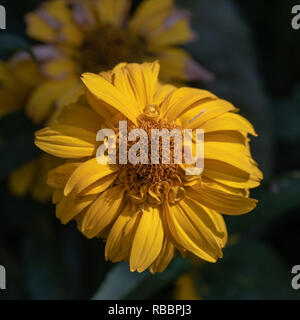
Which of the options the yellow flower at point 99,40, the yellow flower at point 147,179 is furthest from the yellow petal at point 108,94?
the yellow flower at point 99,40

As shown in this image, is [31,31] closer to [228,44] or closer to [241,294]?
[228,44]

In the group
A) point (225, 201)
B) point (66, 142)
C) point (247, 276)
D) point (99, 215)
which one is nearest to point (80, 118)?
point (66, 142)

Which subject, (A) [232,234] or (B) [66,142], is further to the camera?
(A) [232,234]

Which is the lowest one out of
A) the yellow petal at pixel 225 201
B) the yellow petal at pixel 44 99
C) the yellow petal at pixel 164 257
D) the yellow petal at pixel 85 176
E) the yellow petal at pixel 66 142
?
the yellow petal at pixel 164 257

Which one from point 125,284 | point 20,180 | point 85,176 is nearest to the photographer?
point 85,176

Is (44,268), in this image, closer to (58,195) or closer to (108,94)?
(58,195)

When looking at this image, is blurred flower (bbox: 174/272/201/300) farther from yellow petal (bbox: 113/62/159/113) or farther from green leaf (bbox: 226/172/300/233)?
yellow petal (bbox: 113/62/159/113)

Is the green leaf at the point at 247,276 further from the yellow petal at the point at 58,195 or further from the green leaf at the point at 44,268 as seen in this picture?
the yellow petal at the point at 58,195
